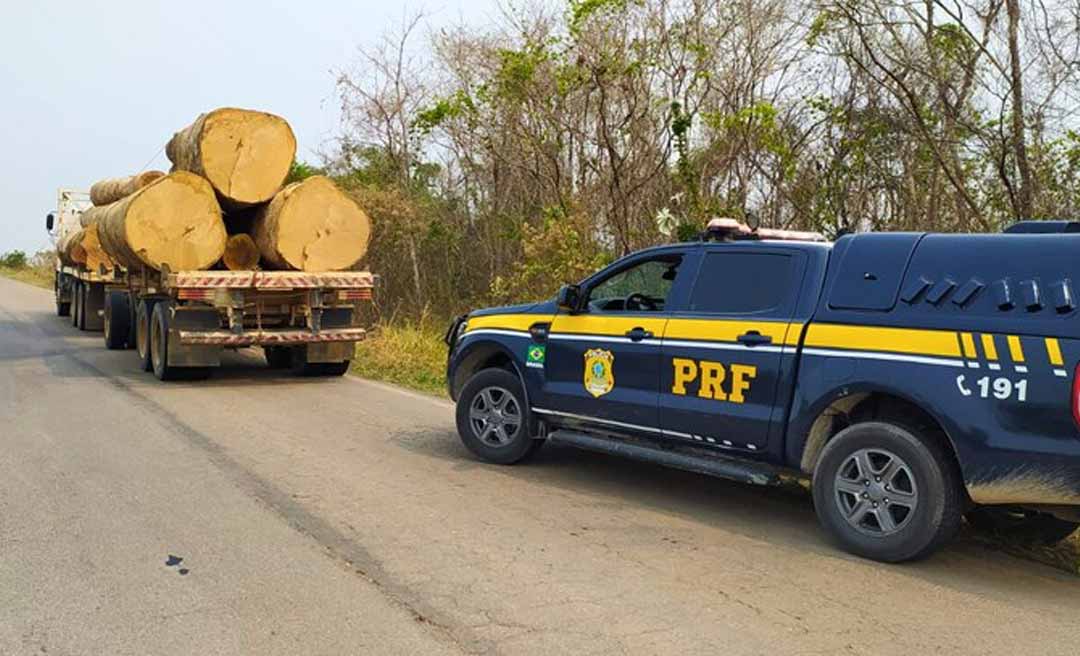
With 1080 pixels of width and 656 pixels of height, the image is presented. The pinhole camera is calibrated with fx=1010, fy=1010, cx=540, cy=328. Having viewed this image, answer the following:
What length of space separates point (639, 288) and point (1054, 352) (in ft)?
9.34

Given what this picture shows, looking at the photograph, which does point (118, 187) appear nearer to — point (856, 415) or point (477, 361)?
point (477, 361)

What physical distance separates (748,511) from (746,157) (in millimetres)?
9687

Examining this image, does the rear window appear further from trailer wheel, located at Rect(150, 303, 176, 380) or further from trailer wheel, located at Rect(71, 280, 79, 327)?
trailer wheel, located at Rect(71, 280, 79, 327)

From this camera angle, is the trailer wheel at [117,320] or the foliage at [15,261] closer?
the trailer wheel at [117,320]

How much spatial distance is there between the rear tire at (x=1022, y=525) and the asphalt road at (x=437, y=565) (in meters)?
0.24

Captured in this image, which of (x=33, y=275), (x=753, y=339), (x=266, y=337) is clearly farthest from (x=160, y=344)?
(x=33, y=275)

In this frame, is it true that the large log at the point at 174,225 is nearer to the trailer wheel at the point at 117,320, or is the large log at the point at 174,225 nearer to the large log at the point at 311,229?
the large log at the point at 311,229

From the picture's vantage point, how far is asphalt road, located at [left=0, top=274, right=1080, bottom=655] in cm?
432

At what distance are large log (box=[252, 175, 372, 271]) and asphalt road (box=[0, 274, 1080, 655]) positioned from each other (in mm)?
4239

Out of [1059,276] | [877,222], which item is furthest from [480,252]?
[1059,276]

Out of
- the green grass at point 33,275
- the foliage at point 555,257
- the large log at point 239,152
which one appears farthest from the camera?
the green grass at point 33,275

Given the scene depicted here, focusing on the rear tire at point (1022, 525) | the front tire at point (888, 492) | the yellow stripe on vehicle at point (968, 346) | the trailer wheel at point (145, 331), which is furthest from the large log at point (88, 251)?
the yellow stripe on vehicle at point (968, 346)

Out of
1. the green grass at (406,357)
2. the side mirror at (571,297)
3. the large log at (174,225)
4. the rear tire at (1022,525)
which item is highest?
the large log at (174,225)

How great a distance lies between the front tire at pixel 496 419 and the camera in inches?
295
